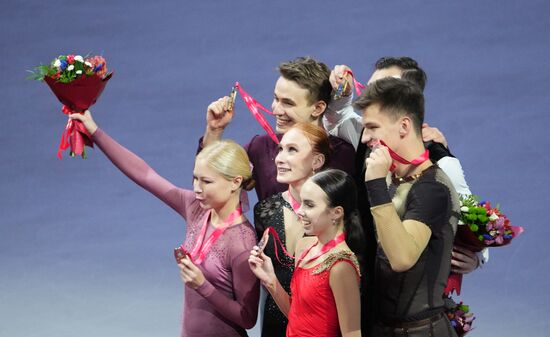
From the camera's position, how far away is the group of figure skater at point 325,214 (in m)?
3.59

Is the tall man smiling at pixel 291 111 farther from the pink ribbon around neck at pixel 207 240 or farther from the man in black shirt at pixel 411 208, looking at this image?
the man in black shirt at pixel 411 208

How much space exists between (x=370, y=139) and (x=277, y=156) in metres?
0.67

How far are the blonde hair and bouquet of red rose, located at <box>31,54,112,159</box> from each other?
0.60 meters

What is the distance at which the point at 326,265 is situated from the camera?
3.81 meters

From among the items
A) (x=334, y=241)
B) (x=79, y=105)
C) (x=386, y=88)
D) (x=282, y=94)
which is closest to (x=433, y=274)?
(x=334, y=241)

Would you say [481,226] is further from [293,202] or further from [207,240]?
[207,240]

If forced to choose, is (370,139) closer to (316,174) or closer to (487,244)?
(316,174)

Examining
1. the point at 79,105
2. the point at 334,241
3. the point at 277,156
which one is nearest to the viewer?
the point at 334,241

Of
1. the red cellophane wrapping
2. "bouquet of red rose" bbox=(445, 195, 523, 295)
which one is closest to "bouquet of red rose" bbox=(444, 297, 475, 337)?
"bouquet of red rose" bbox=(445, 195, 523, 295)

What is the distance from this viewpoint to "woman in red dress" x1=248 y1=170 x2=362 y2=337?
12.4 feet

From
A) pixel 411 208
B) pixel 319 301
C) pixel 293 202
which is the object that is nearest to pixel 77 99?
pixel 293 202

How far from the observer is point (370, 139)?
3.70m

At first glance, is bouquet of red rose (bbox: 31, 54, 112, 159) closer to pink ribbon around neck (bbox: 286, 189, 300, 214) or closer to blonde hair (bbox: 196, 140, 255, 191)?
blonde hair (bbox: 196, 140, 255, 191)

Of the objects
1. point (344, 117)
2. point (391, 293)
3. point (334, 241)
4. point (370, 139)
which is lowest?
point (391, 293)
